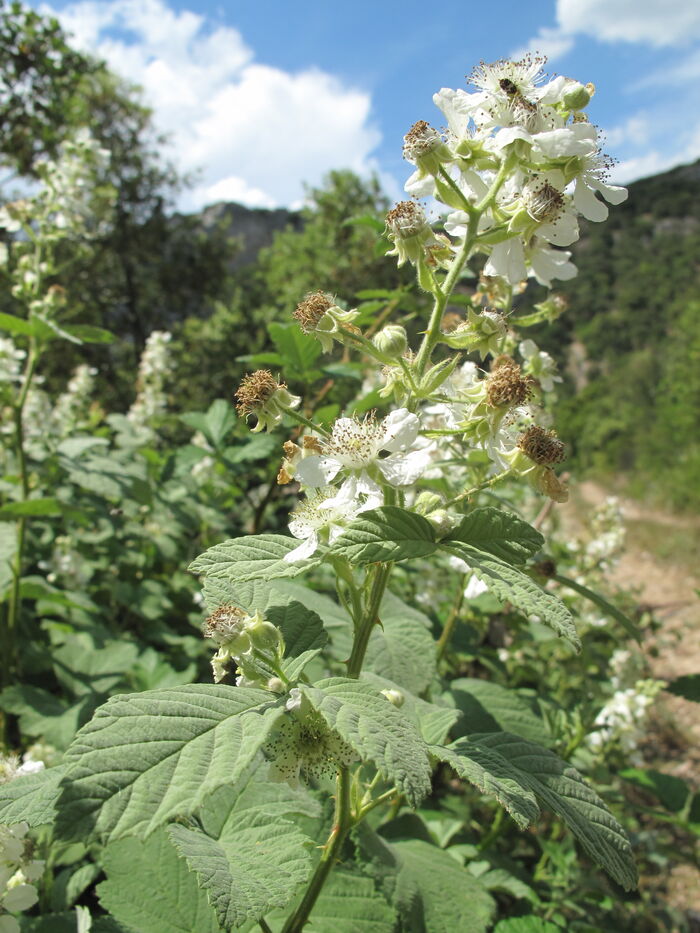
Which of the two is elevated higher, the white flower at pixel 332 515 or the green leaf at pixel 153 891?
the white flower at pixel 332 515

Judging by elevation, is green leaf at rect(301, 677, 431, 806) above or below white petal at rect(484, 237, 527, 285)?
below

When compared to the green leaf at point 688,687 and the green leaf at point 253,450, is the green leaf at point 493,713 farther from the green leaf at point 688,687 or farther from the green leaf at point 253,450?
the green leaf at point 253,450

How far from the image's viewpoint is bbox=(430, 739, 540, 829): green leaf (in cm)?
92

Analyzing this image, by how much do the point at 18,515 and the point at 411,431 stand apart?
220 centimetres

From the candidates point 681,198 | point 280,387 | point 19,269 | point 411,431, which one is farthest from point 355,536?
point 681,198

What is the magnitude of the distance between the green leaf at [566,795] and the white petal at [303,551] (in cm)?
43

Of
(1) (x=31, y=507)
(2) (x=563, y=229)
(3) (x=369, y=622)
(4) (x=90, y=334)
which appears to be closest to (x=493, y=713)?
(3) (x=369, y=622)

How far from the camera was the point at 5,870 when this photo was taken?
1.23 meters

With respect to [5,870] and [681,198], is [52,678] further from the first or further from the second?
[681,198]

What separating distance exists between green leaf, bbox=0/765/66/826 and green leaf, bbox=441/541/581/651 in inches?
26.1

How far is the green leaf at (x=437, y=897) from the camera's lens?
144 cm

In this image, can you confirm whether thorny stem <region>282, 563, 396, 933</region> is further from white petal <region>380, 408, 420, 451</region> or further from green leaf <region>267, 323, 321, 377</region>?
green leaf <region>267, 323, 321, 377</region>

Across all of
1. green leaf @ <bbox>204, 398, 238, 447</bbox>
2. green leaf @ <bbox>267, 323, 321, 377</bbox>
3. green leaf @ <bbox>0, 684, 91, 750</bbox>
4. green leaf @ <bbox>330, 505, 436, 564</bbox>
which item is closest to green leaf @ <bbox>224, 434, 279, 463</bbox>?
green leaf @ <bbox>204, 398, 238, 447</bbox>

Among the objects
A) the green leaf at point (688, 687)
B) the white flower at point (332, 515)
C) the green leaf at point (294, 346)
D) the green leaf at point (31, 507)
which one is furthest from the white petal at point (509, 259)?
the green leaf at point (31, 507)
